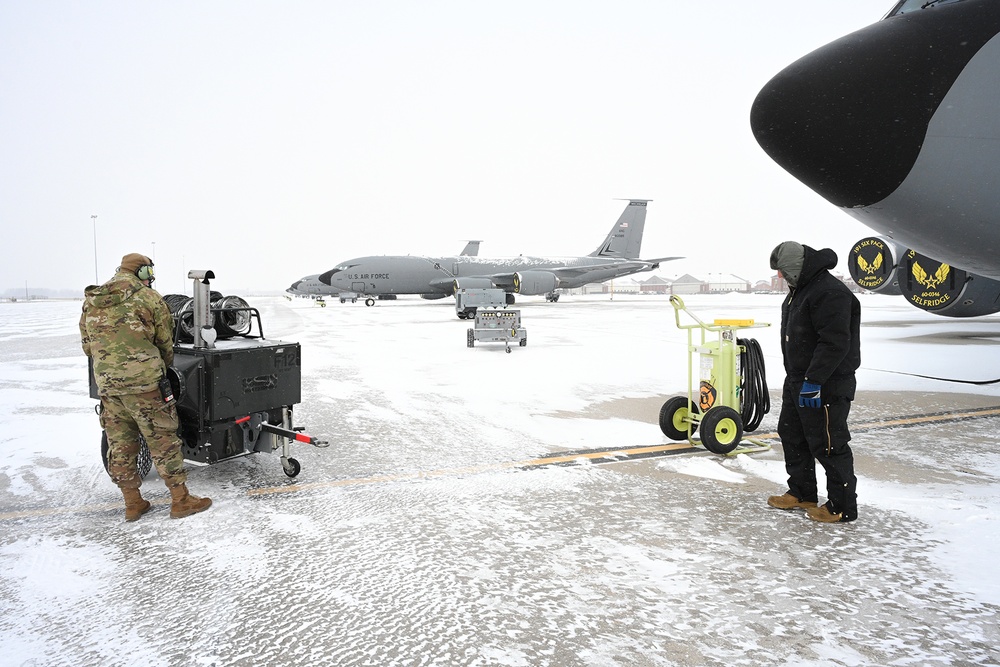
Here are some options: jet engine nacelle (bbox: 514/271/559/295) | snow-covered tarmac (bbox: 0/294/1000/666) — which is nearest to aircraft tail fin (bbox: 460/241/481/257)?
jet engine nacelle (bbox: 514/271/559/295)

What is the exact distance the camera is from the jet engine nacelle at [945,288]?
39.9 ft

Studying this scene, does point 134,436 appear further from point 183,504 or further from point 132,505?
point 183,504

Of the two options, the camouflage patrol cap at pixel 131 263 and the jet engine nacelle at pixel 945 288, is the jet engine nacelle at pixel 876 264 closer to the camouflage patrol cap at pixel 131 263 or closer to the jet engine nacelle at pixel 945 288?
the jet engine nacelle at pixel 945 288

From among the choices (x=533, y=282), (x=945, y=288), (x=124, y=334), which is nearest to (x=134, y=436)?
(x=124, y=334)

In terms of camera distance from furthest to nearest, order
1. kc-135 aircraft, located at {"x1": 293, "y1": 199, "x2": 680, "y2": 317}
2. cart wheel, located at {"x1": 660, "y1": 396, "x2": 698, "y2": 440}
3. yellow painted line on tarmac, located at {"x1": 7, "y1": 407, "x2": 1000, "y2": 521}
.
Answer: kc-135 aircraft, located at {"x1": 293, "y1": 199, "x2": 680, "y2": 317}
cart wheel, located at {"x1": 660, "y1": 396, "x2": 698, "y2": 440}
yellow painted line on tarmac, located at {"x1": 7, "y1": 407, "x2": 1000, "y2": 521}

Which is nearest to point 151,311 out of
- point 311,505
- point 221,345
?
point 221,345

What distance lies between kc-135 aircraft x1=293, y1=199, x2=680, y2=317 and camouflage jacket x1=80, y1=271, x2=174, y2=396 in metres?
27.3

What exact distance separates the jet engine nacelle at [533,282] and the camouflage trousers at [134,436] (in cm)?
3071

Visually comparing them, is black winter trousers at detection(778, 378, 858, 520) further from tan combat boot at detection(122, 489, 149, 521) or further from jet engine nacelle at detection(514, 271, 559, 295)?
jet engine nacelle at detection(514, 271, 559, 295)

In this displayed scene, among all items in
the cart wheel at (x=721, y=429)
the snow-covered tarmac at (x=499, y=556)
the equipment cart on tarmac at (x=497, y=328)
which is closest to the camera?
the snow-covered tarmac at (x=499, y=556)

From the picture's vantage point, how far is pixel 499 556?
3250 mm

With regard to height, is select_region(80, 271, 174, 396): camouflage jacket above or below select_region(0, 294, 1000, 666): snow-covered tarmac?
above

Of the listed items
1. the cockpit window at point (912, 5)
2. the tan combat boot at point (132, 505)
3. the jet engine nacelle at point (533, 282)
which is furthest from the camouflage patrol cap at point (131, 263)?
the jet engine nacelle at point (533, 282)

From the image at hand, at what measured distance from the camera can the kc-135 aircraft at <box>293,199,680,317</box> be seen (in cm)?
3431
